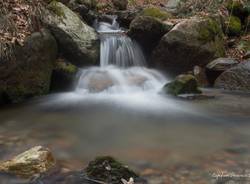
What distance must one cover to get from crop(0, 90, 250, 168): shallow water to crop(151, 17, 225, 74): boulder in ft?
5.07

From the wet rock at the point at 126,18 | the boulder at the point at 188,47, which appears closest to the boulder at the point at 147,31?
the boulder at the point at 188,47

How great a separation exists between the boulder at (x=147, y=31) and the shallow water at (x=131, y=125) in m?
2.39

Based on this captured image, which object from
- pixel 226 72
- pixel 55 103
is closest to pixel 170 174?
pixel 55 103

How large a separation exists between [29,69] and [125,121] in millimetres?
2788

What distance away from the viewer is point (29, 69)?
787 cm

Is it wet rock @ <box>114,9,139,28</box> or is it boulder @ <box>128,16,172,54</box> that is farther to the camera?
wet rock @ <box>114,9,139,28</box>

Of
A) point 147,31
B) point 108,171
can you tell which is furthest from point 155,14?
point 108,171

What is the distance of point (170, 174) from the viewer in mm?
4066

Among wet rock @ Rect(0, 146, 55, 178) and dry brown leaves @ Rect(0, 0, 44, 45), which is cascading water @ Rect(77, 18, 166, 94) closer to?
dry brown leaves @ Rect(0, 0, 44, 45)

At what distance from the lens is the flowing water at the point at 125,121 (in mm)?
4887

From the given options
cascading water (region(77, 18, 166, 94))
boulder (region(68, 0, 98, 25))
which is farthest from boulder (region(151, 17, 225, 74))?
boulder (region(68, 0, 98, 25))

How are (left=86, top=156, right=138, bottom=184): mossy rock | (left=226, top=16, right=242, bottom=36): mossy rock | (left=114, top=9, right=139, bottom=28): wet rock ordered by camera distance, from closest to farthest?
(left=86, top=156, right=138, bottom=184): mossy rock
(left=226, top=16, right=242, bottom=36): mossy rock
(left=114, top=9, right=139, bottom=28): wet rock

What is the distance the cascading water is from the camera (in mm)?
8773

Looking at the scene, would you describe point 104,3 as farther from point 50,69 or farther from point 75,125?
point 75,125
